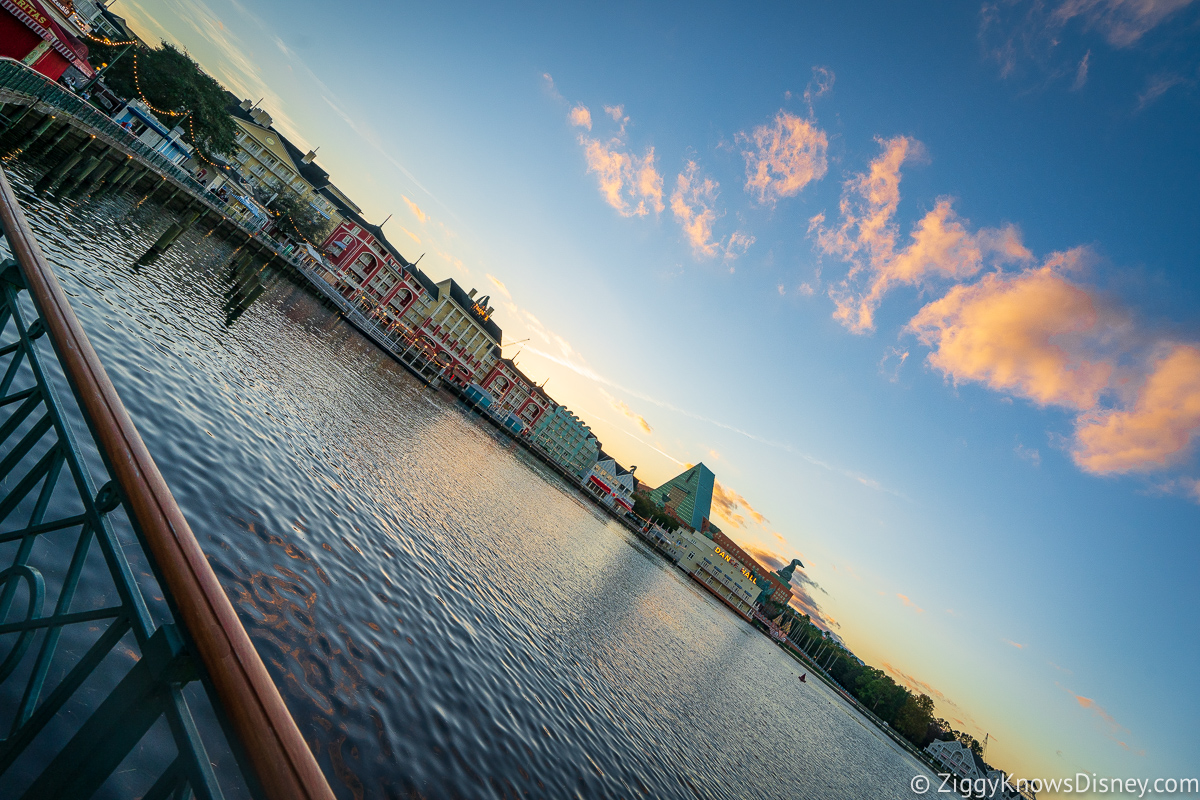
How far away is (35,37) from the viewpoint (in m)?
28.6

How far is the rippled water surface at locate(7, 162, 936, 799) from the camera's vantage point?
8.41 m

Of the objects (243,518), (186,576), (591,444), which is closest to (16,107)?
(243,518)

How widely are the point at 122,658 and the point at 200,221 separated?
62540 mm

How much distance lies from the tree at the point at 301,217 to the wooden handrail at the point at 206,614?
8939 cm

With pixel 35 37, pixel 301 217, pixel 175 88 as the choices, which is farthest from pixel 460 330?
pixel 35 37

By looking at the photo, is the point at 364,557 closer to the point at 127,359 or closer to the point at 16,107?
the point at 127,359

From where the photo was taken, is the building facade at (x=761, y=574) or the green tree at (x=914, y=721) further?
the building facade at (x=761, y=574)

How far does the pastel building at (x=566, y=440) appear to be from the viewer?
114 meters

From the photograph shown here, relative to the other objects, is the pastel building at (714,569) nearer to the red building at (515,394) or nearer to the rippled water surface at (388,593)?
the red building at (515,394)

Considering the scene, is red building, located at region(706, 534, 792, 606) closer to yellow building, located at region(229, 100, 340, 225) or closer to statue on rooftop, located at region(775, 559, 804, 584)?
statue on rooftop, located at region(775, 559, 804, 584)

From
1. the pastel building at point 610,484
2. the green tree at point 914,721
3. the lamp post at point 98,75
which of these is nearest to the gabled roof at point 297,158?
the lamp post at point 98,75

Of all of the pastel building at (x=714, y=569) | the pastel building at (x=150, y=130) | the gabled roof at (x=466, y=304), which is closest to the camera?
the pastel building at (x=150, y=130)

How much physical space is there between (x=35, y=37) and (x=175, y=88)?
33534 millimetres

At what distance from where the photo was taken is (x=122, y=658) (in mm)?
5371
